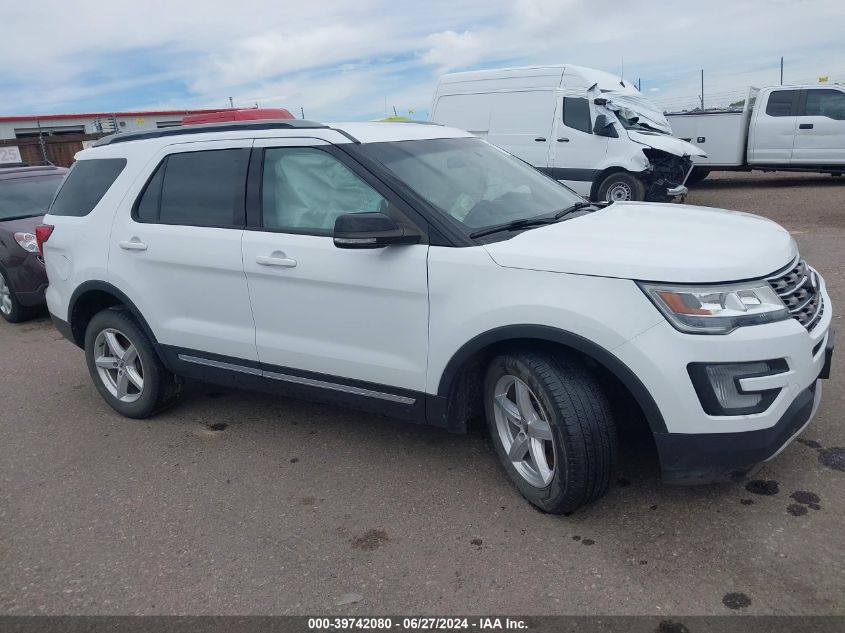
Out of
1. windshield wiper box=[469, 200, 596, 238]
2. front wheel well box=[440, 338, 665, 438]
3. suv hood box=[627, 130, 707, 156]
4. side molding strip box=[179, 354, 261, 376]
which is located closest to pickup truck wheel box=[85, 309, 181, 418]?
side molding strip box=[179, 354, 261, 376]

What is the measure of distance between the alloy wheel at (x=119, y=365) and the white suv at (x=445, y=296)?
0.01 metres

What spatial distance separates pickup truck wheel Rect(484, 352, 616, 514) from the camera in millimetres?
3000

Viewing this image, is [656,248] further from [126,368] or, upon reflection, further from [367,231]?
[126,368]

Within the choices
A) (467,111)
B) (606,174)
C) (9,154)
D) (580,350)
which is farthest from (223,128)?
(9,154)

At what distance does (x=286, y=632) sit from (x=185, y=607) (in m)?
0.46

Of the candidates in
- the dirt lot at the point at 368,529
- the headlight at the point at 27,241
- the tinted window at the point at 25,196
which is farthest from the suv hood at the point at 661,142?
the headlight at the point at 27,241

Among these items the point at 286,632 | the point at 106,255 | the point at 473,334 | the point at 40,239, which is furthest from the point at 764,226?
the point at 40,239

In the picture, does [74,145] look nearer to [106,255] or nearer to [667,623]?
[106,255]

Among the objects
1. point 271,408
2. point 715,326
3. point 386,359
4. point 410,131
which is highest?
point 410,131

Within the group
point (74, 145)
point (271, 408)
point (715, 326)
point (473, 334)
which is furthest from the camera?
point (74, 145)

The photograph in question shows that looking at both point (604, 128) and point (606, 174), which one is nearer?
point (604, 128)

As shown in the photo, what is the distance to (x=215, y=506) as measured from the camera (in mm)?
3592

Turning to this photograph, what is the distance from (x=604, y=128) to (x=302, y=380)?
30.4 ft

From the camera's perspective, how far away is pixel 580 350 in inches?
116
